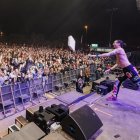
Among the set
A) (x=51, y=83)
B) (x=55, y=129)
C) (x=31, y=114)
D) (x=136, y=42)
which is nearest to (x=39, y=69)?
(x=51, y=83)

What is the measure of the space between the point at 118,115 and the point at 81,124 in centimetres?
136

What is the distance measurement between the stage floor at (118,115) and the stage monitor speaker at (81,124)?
212 mm

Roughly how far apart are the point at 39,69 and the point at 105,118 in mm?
5368

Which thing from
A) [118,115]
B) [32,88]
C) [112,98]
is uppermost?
[112,98]

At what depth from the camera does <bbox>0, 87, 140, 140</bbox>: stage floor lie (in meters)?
2.89

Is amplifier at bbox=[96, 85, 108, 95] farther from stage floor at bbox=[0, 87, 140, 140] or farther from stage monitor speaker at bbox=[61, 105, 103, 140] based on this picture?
stage monitor speaker at bbox=[61, 105, 103, 140]

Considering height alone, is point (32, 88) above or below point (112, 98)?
below

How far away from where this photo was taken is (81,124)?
2605 mm

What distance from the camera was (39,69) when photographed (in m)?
8.20

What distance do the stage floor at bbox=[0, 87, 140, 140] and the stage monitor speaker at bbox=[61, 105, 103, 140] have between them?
0.70ft

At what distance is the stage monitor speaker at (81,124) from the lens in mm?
2531

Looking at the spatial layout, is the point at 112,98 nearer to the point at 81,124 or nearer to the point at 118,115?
the point at 118,115

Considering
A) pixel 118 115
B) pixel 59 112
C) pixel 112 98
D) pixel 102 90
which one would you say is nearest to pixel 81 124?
pixel 59 112

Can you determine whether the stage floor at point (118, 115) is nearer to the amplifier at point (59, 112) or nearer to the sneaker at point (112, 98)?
the sneaker at point (112, 98)
